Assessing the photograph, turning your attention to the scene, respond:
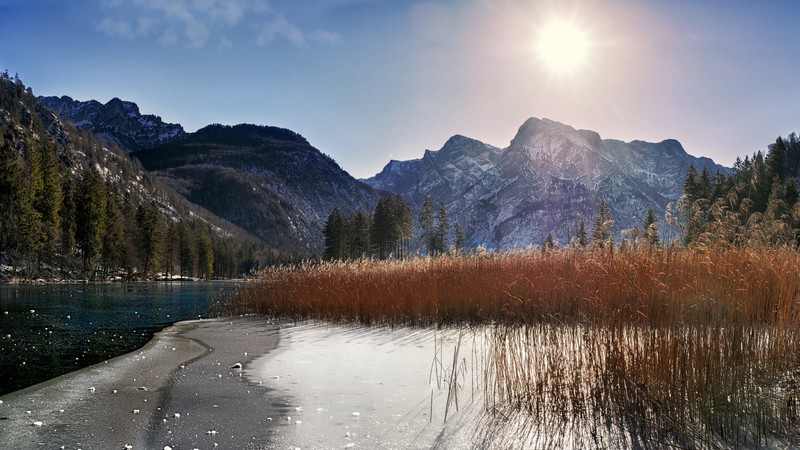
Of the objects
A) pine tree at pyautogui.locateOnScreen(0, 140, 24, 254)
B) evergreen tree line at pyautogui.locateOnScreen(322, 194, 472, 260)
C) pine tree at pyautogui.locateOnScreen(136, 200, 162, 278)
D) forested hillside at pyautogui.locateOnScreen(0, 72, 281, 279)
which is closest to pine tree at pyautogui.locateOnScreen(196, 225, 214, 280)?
forested hillside at pyautogui.locateOnScreen(0, 72, 281, 279)

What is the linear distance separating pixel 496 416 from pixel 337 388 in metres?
2.25

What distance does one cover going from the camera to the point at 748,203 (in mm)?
7090

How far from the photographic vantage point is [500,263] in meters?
11.6

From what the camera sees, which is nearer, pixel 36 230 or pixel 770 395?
pixel 770 395

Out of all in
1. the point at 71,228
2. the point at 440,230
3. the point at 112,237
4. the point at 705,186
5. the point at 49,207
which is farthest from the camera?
the point at 440,230

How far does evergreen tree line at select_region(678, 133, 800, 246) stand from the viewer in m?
6.47

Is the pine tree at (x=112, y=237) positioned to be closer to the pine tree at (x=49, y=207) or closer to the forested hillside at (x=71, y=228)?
the forested hillside at (x=71, y=228)

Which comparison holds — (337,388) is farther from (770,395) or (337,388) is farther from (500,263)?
(500,263)

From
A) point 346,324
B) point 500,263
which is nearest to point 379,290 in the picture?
point 346,324

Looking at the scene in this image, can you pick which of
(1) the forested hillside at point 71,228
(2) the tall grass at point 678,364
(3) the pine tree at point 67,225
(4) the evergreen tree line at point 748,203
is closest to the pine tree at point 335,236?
(1) the forested hillside at point 71,228

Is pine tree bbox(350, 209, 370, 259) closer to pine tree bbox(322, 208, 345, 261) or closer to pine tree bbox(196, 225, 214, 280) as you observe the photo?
pine tree bbox(322, 208, 345, 261)

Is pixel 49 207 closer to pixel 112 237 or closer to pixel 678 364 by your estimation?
pixel 112 237

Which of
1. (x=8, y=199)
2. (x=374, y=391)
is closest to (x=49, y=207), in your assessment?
(x=8, y=199)

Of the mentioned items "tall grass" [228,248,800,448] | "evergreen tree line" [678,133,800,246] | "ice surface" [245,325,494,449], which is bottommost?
"ice surface" [245,325,494,449]
